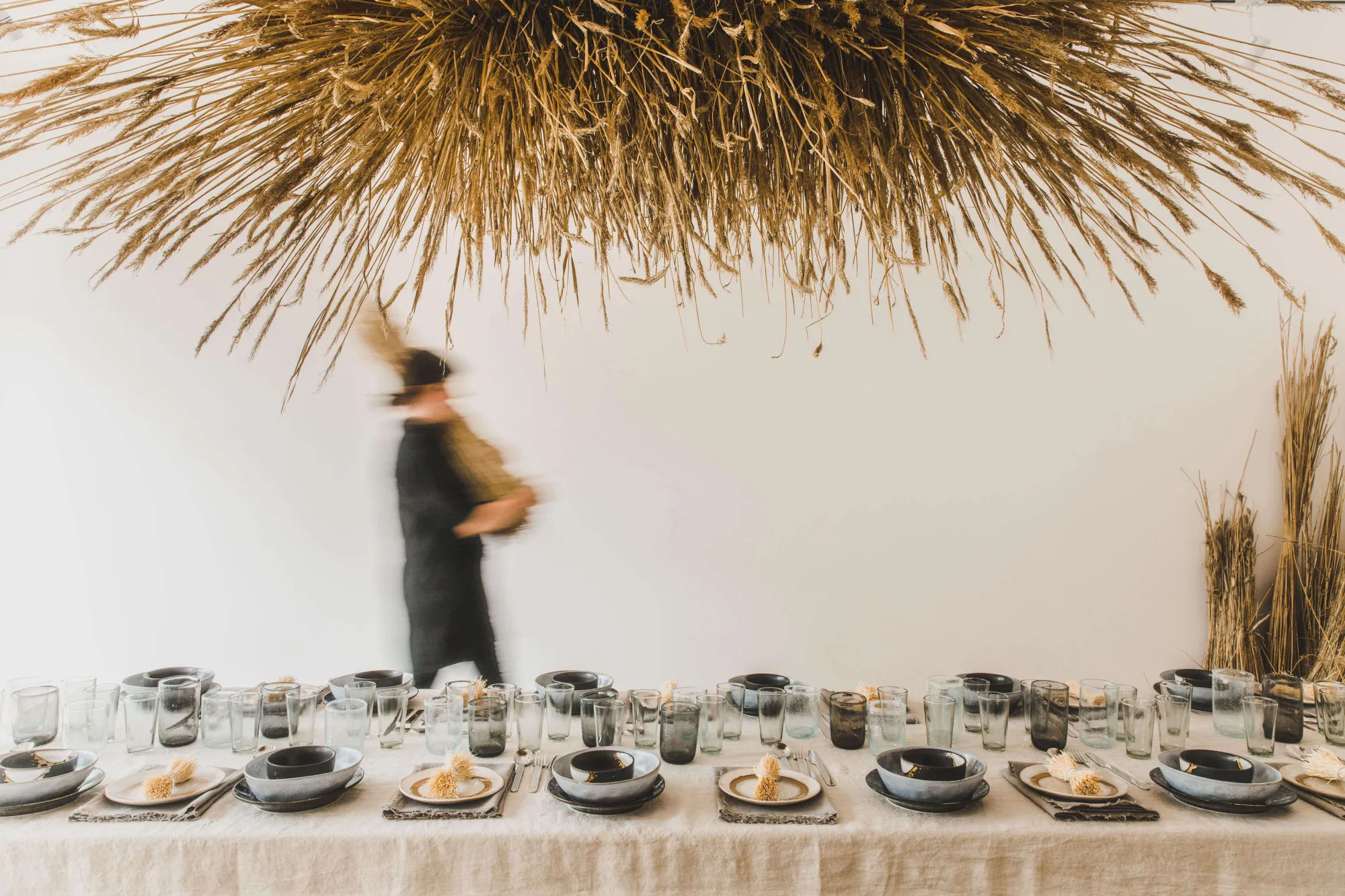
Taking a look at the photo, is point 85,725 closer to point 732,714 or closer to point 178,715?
point 178,715

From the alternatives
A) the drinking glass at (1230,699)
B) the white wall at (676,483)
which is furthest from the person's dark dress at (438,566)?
the drinking glass at (1230,699)

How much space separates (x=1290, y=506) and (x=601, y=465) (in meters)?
2.13

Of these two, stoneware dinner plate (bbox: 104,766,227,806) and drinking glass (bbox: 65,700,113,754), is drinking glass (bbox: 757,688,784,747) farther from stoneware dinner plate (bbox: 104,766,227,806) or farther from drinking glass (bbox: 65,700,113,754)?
drinking glass (bbox: 65,700,113,754)

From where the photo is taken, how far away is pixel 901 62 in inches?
34.1

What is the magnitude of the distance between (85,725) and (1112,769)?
2.04 metres

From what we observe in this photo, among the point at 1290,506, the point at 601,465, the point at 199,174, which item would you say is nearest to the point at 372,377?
the point at 601,465

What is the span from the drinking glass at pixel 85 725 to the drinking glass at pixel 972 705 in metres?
1.80

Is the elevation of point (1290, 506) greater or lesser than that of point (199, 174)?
lesser

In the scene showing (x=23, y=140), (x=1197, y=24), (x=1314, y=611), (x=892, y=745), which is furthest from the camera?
(x=1197, y=24)

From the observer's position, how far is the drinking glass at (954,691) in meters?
1.90

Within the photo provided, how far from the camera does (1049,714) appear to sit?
1.81m

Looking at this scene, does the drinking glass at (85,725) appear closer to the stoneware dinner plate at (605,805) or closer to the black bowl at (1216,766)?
the stoneware dinner plate at (605,805)

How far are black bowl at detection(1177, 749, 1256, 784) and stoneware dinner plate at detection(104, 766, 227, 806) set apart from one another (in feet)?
5.77

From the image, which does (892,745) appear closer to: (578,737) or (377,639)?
(578,737)
